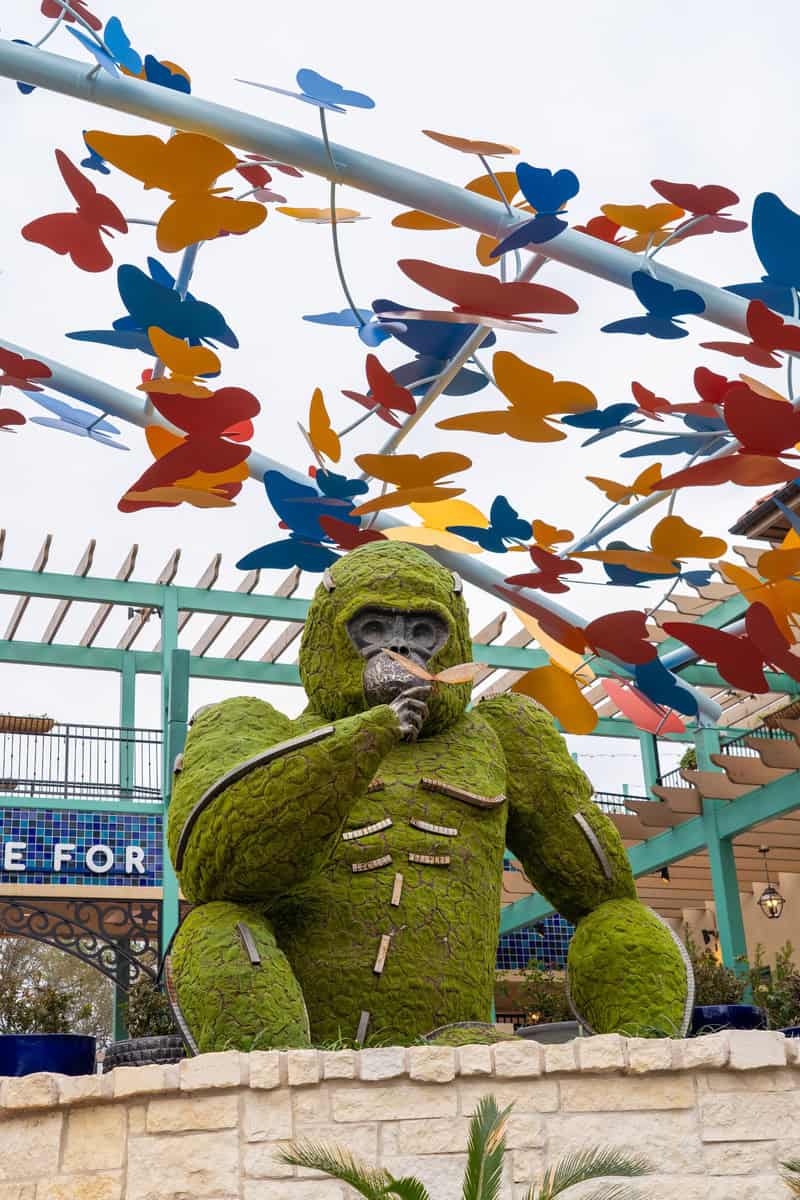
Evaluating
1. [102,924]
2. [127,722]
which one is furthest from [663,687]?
[127,722]

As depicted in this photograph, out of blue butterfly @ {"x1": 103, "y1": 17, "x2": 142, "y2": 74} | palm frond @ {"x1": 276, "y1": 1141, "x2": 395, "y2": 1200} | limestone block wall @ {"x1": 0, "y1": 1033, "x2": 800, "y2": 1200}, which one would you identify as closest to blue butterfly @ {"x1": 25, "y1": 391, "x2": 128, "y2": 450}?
blue butterfly @ {"x1": 103, "y1": 17, "x2": 142, "y2": 74}

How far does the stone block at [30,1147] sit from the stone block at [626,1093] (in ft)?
3.98

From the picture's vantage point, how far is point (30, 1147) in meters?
3.46

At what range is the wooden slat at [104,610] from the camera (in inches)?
639

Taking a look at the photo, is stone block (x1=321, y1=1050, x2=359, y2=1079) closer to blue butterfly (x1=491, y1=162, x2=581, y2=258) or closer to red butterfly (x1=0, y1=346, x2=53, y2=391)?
blue butterfly (x1=491, y1=162, x2=581, y2=258)

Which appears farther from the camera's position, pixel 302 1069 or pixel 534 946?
pixel 534 946

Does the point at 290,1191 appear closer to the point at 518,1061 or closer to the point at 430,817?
the point at 518,1061

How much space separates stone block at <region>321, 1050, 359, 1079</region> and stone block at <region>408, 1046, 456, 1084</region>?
0.14 metres

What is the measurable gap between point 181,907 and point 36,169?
11.5 metres

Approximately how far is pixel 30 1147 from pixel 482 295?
262 centimetres

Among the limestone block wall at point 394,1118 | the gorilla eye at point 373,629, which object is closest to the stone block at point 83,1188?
the limestone block wall at point 394,1118

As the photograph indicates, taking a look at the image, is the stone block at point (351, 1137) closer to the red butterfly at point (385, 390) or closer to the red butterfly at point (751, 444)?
the red butterfly at point (751, 444)

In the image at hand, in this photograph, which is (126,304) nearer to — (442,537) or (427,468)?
(427,468)

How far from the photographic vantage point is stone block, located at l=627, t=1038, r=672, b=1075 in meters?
3.56
